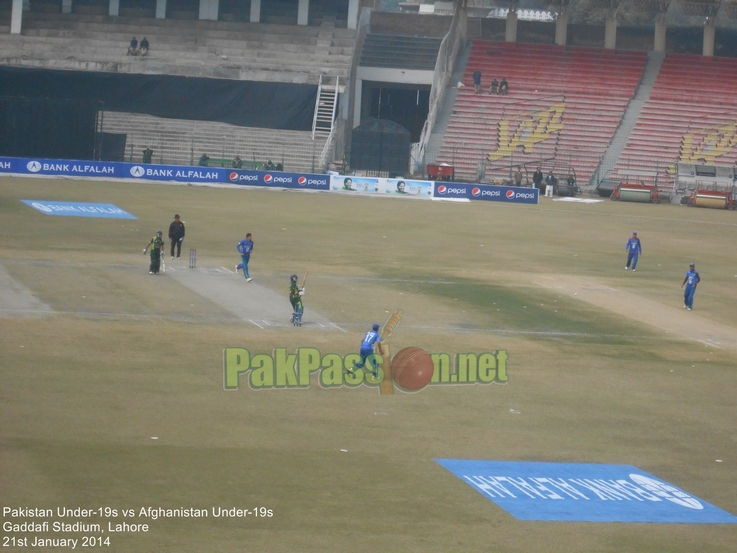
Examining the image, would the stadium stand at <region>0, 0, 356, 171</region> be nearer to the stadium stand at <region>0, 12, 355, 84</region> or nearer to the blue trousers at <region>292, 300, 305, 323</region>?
the stadium stand at <region>0, 12, 355, 84</region>

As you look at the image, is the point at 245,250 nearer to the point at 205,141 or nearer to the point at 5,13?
the point at 205,141

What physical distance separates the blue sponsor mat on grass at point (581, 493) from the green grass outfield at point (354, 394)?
0.29 metres

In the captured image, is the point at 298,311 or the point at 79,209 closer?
the point at 298,311

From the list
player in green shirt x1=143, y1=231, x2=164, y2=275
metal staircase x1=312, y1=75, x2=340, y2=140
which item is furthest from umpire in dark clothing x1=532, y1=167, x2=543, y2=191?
player in green shirt x1=143, y1=231, x2=164, y2=275

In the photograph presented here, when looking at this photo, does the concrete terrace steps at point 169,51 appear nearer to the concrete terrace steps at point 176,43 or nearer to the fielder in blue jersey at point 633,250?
the concrete terrace steps at point 176,43

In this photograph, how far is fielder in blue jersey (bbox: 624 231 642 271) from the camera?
38.1 metres

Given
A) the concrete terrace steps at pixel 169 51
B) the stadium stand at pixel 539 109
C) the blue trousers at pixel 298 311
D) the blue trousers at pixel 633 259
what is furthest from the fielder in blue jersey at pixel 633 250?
the concrete terrace steps at pixel 169 51

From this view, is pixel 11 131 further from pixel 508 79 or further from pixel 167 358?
pixel 167 358

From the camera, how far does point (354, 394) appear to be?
68.4ft

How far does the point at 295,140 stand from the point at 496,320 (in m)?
42.2

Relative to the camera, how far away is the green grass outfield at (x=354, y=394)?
47.2 feet

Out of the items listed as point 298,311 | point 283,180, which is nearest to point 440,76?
point 283,180

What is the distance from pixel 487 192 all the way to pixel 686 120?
18.1 m

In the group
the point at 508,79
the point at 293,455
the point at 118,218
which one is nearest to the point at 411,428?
the point at 293,455
